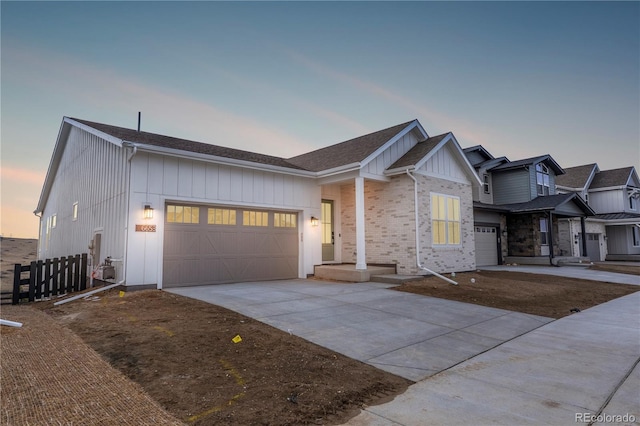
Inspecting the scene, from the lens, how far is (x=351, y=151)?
44.9 ft

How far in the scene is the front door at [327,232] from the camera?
13.8 m

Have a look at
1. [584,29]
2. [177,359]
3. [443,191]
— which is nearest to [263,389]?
[177,359]

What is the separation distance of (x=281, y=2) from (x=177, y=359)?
44.4ft

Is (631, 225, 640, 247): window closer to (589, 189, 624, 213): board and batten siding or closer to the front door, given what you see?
(589, 189, 624, 213): board and batten siding

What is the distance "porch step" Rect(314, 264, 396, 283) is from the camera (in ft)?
36.8

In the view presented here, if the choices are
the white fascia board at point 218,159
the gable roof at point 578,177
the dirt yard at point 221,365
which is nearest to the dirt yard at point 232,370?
the dirt yard at point 221,365

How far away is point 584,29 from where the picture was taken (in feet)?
43.7

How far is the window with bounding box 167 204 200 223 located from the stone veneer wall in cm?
627

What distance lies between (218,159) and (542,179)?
70.6ft

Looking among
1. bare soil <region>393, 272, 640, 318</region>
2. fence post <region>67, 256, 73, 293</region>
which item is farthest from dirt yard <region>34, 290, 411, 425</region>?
bare soil <region>393, 272, 640, 318</region>

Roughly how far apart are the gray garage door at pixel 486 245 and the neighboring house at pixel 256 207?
16.9ft

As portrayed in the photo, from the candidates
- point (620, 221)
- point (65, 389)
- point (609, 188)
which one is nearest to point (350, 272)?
point (65, 389)

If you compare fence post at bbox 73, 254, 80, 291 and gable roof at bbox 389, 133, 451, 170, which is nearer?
fence post at bbox 73, 254, 80, 291

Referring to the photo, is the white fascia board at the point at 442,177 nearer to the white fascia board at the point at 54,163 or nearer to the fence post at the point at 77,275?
the fence post at the point at 77,275
